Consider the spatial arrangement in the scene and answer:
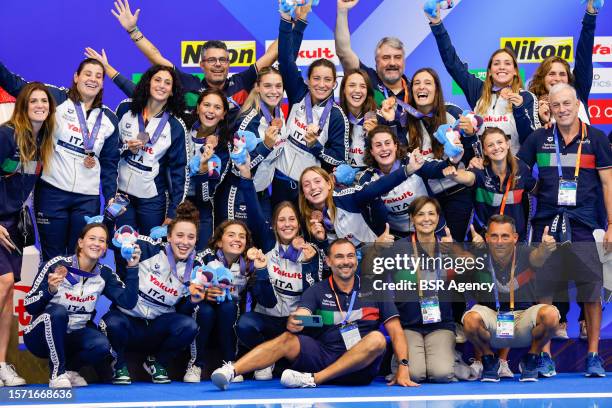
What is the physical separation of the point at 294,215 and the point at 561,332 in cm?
191

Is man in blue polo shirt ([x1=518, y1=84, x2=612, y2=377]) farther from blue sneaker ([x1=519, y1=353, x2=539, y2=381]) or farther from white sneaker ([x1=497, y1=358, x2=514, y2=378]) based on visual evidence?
white sneaker ([x1=497, y1=358, x2=514, y2=378])

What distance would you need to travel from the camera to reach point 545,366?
23.6 feet

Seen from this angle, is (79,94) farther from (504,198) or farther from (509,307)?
(509,307)

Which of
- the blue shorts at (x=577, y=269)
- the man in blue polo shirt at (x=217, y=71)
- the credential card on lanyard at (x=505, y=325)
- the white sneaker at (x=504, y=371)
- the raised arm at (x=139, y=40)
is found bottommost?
the white sneaker at (x=504, y=371)

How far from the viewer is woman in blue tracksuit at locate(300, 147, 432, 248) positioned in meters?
7.32

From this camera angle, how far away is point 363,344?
22.6 feet

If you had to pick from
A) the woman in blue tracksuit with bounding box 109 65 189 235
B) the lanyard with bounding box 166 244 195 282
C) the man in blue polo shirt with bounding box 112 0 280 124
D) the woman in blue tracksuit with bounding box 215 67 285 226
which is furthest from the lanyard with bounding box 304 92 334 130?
the lanyard with bounding box 166 244 195 282

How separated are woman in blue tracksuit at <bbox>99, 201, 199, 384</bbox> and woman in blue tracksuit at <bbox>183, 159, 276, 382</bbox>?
0.11m

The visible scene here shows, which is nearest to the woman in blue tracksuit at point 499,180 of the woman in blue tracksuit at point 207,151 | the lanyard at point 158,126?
the woman in blue tracksuit at point 207,151

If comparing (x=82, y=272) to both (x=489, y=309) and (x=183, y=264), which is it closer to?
(x=183, y=264)

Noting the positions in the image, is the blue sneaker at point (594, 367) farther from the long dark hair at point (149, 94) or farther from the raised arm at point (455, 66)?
the long dark hair at point (149, 94)

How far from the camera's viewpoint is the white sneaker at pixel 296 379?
6.84 meters

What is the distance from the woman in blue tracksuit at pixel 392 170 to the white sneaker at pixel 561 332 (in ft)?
3.77

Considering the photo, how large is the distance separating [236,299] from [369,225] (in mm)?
1016
